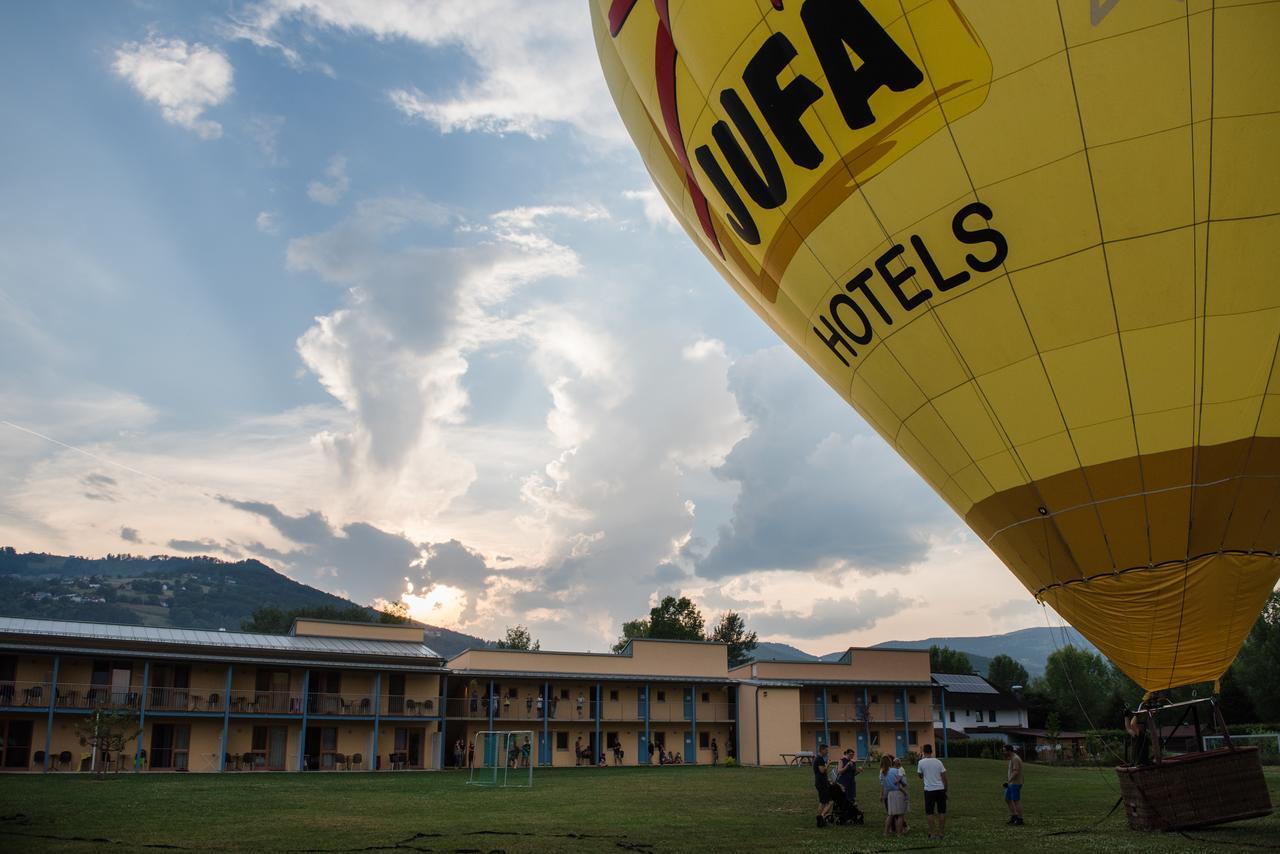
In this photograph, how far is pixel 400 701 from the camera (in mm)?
37875

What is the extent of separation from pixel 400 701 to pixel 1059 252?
114 ft

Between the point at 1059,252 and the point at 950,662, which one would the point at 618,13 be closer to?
the point at 1059,252

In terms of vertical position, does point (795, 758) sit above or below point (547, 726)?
below

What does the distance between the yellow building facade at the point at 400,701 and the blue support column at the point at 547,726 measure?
81mm

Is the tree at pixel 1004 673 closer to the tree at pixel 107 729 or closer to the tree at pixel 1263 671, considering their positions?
the tree at pixel 1263 671

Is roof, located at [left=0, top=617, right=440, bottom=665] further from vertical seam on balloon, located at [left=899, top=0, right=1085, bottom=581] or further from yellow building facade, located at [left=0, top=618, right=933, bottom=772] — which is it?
vertical seam on balloon, located at [left=899, top=0, right=1085, bottom=581]

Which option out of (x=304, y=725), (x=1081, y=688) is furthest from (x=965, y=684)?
(x=304, y=725)

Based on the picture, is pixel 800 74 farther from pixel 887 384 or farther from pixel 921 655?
pixel 921 655

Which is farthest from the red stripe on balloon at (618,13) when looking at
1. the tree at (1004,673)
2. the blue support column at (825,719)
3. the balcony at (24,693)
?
the tree at (1004,673)

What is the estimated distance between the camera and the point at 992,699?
228 ft

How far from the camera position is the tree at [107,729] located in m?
27.0

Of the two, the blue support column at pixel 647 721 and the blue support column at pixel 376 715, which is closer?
the blue support column at pixel 376 715

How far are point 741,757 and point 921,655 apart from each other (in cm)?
1131

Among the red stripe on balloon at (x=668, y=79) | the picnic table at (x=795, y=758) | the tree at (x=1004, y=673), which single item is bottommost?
the picnic table at (x=795, y=758)
